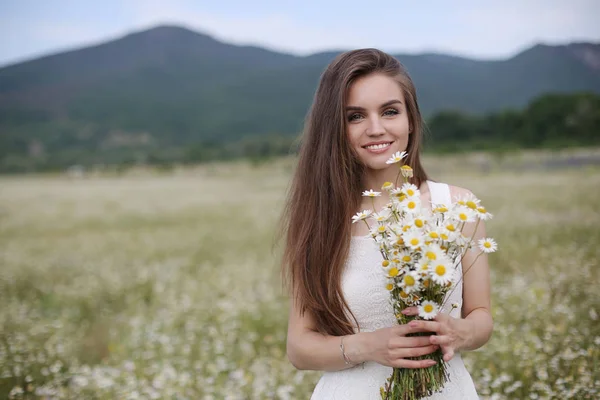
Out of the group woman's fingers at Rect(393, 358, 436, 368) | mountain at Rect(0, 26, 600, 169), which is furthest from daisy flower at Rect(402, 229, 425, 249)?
mountain at Rect(0, 26, 600, 169)

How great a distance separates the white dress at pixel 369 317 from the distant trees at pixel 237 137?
3.26ft

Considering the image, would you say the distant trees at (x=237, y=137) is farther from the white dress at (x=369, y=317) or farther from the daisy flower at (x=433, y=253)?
the daisy flower at (x=433, y=253)

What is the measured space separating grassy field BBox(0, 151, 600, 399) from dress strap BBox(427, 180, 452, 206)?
1.10 metres

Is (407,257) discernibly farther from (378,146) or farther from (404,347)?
(378,146)

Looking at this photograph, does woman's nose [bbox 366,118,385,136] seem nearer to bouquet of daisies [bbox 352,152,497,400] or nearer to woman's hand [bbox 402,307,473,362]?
bouquet of daisies [bbox 352,152,497,400]

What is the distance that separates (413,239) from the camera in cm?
157

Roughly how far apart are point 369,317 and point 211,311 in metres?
3.96

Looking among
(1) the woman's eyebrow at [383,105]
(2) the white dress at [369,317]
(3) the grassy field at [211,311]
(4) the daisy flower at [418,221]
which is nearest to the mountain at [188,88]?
(3) the grassy field at [211,311]

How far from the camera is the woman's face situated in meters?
2.20

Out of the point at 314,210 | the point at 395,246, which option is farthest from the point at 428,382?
the point at 314,210

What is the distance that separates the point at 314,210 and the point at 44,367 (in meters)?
3.35

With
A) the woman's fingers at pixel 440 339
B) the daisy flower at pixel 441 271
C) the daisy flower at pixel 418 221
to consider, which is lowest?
the woman's fingers at pixel 440 339

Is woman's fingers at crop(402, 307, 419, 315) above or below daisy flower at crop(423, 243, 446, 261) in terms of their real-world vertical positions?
below

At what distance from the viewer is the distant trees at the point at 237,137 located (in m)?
14.7
